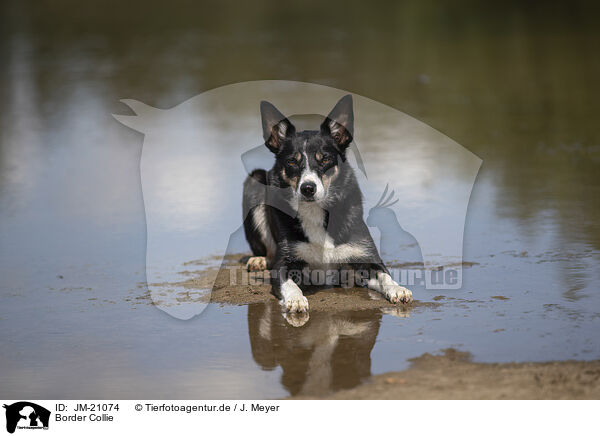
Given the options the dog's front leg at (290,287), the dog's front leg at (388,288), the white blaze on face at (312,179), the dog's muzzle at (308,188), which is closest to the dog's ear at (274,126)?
the white blaze on face at (312,179)

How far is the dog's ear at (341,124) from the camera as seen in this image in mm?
6246

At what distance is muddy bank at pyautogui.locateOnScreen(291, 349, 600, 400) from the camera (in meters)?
4.22

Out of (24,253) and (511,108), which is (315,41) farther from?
(24,253)

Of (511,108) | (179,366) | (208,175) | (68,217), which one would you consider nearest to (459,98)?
(511,108)

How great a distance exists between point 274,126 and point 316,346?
193 cm

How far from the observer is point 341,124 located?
630 centimetres

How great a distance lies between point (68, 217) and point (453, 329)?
4610 mm

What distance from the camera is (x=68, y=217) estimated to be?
334 inches
